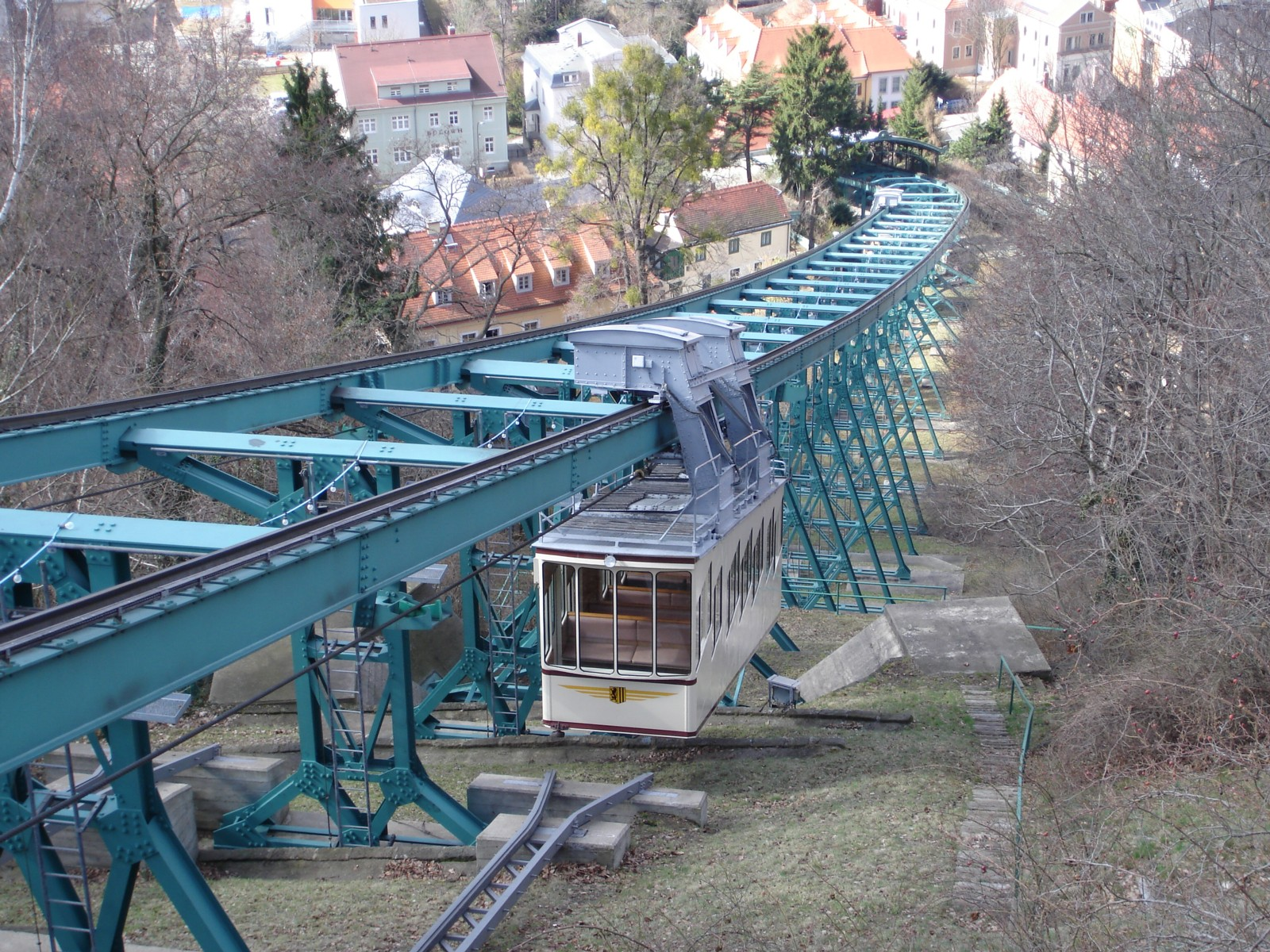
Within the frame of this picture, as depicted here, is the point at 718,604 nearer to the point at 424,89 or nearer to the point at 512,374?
the point at 512,374

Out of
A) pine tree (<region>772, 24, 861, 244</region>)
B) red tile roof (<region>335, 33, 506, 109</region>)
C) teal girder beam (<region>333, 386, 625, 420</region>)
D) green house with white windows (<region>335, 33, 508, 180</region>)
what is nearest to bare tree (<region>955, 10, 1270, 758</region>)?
teal girder beam (<region>333, 386, 625, 420</region>)

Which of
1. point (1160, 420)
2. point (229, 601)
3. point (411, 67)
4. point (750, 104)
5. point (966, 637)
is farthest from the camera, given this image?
point (411, 67)

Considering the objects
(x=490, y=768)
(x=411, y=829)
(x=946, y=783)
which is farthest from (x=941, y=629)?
(x=411, y=829)

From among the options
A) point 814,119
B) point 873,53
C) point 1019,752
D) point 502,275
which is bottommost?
point 1019,752

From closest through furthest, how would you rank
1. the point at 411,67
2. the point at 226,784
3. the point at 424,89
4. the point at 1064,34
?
the point at 226,784 < the point at 411,67 < the point at 424,89 < the point at 1064,34

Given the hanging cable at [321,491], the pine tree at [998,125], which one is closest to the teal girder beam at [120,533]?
the hanging cable at [321,491]

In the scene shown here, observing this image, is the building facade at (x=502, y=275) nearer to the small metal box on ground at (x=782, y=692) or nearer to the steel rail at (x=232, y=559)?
the small metal box on ground at (x=782, y=692)

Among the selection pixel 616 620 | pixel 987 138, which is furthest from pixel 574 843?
pixel 987 138

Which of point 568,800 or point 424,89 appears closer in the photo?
point 568,800
